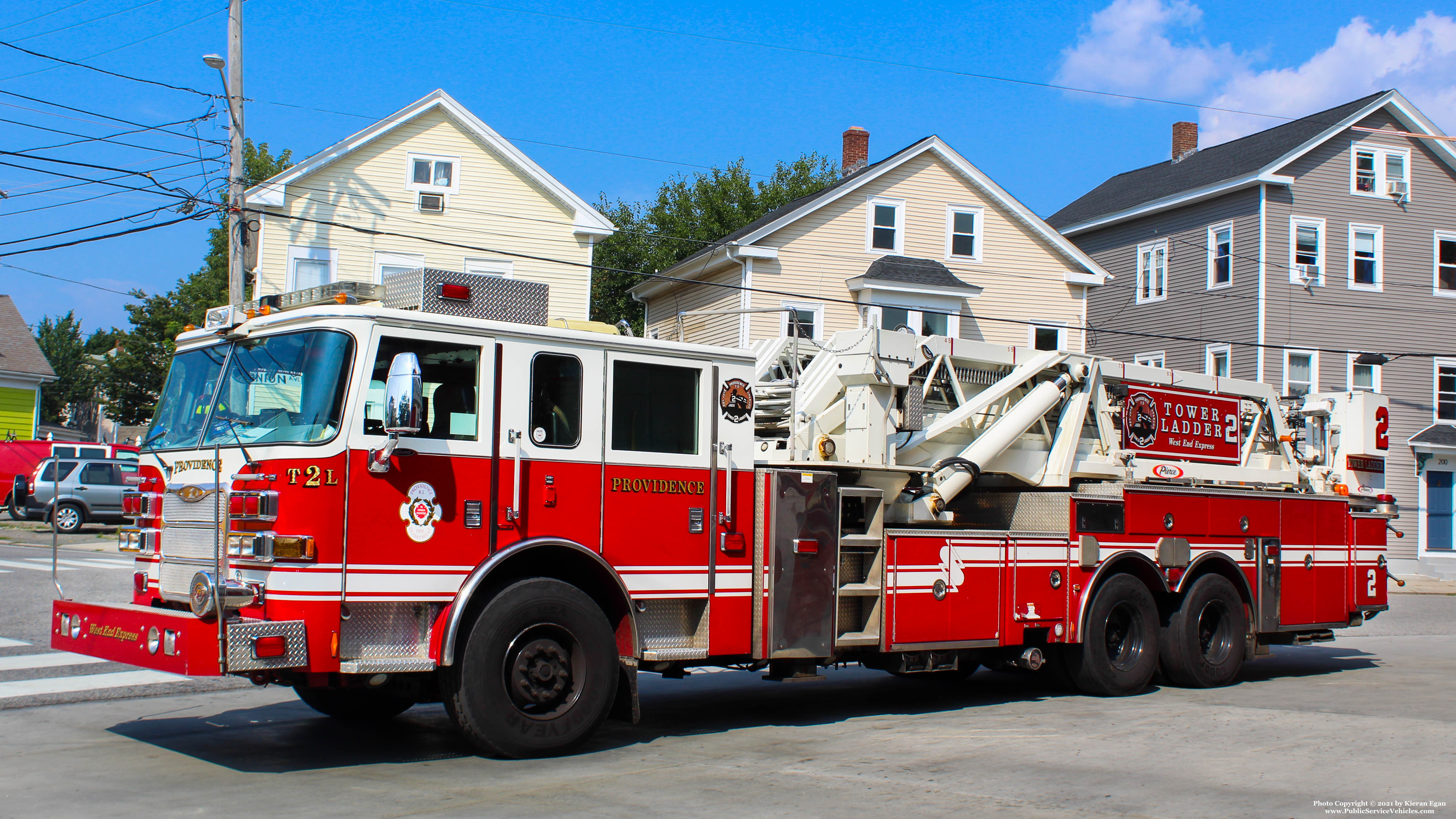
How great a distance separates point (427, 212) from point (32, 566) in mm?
11619

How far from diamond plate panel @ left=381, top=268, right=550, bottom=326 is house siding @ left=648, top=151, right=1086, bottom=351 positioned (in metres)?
19.8

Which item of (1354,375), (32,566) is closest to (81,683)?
(32,566)

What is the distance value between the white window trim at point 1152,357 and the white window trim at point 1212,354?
1.12 meters

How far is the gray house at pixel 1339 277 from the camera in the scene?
30312mm

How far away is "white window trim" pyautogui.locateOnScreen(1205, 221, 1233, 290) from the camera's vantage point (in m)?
31.0

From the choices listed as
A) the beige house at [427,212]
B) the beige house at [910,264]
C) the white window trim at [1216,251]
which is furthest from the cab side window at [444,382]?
the white window trim at [1216,251]

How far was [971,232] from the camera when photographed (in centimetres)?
3011

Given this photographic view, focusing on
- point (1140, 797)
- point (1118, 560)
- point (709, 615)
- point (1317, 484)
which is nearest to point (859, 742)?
point (709, 615)

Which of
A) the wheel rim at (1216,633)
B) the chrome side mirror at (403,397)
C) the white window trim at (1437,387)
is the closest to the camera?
the chrome side mirror at (403,397)

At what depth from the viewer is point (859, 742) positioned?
27.2 ft

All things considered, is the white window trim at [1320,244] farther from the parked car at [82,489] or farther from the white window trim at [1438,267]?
the parked car at [82,489]

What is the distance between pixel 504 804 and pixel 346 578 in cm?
152

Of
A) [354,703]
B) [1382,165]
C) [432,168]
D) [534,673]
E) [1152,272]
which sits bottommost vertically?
[354,703]

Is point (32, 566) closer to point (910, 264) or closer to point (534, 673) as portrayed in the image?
point (534, 673)
